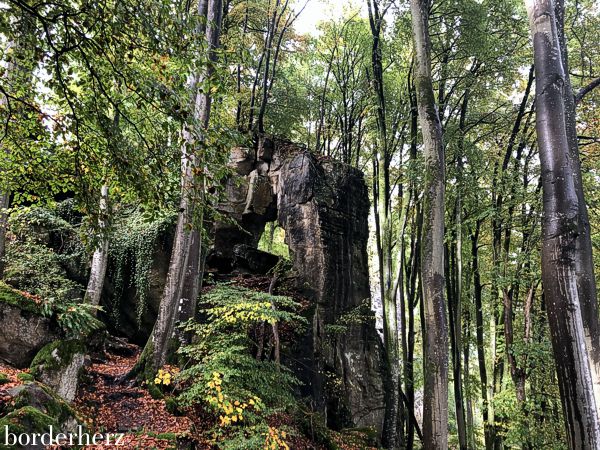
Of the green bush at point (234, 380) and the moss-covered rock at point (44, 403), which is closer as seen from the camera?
the moss-covered rock at point (44, 403)

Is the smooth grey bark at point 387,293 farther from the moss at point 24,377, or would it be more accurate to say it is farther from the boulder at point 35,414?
the moss at point 24,377

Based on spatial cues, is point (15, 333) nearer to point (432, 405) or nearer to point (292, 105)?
point (432, 405)

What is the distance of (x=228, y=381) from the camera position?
4.79 meters

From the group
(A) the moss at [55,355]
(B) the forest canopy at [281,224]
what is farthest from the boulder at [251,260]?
(A) the moss at [55,355]

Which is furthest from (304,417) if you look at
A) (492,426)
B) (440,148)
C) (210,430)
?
(492,426)

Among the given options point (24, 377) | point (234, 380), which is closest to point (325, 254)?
point (234, 380)

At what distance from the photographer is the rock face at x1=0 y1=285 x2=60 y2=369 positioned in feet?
16.3

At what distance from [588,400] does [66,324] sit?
617 cm

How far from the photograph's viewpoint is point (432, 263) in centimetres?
566

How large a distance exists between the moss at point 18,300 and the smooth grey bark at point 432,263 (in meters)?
5.64

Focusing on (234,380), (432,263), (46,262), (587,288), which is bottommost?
(234,380)

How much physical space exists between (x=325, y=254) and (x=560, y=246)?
6.14 meters

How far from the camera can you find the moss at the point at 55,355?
4.85m

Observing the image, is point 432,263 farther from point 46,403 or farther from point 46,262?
point 46,262
